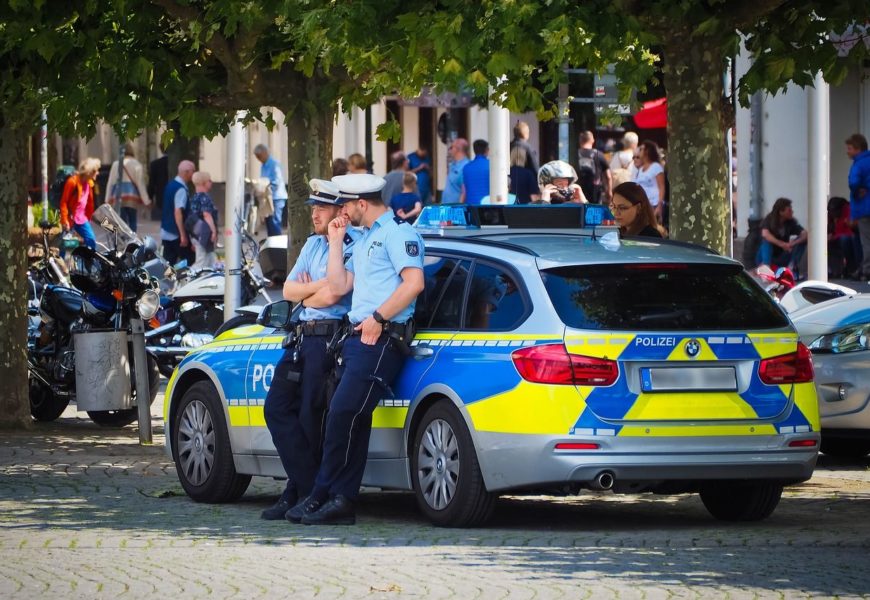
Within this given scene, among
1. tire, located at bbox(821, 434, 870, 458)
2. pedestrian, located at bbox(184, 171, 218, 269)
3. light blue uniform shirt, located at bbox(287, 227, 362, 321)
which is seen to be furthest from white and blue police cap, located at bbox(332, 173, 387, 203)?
pedestrian, located at bbox(184, 171, 218, 269)

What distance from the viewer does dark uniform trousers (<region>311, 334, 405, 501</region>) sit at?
9859mm

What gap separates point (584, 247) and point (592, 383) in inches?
38.1

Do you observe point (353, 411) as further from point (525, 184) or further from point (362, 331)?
point (525, 184)

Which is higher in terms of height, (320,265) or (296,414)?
(320,265)

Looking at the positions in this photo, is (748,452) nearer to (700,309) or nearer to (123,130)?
(700,309)

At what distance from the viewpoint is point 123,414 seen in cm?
1612

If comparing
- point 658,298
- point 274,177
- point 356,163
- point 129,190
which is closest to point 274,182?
point 274,177

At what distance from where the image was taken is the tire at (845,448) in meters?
13.4

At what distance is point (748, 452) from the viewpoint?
945cm

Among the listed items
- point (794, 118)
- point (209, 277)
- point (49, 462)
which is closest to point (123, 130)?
point (49, 462)

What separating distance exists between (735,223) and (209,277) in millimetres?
13342

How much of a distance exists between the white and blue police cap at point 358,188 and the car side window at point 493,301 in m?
0.69

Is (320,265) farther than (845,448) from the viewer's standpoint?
No

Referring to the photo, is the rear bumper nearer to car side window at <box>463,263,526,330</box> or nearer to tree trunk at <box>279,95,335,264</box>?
car side window at <box>463,263,526,330</box>
